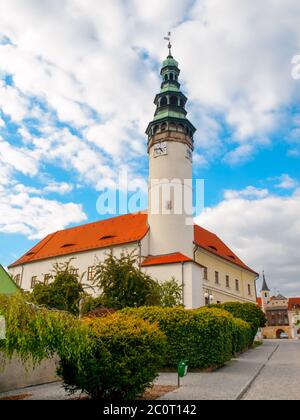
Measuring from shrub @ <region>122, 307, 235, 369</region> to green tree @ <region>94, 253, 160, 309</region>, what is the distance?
7.60m

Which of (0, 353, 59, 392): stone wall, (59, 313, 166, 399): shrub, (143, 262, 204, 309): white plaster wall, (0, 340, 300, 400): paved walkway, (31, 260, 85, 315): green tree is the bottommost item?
(0, 340, 300, 400): paved walkway

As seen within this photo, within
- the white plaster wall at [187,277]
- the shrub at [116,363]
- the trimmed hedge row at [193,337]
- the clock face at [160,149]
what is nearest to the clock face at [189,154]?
the clock face at [160,149]

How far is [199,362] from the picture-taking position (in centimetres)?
1641

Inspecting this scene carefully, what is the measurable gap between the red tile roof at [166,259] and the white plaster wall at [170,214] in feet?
2.72

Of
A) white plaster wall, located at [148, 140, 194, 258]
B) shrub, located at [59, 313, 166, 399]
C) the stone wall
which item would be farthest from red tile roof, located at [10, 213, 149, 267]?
shrub, located at [59, 313, 166, 399]

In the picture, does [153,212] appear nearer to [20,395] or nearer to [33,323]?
[20,395]

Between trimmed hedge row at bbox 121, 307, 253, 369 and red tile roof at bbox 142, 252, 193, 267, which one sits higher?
red tile roof at bbox 142, 252, 193, 267

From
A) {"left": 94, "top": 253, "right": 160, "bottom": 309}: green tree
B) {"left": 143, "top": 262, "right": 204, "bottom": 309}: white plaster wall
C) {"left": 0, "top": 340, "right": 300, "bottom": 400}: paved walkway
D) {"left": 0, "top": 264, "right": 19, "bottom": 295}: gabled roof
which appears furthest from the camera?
{"left": 143, "top": 262, "right": 204, "bottom": 309}: white plaster wall

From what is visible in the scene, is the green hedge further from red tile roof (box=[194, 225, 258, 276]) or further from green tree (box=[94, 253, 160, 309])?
red tile roof (box=[194, 225, 258, 276])

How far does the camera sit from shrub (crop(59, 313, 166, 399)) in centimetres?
841

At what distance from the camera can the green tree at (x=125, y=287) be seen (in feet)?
80.9

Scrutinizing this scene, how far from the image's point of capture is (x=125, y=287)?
24703mm

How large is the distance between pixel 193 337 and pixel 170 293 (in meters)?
14.4

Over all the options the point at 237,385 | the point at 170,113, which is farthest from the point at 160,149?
the point at 237,385
